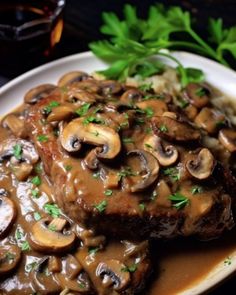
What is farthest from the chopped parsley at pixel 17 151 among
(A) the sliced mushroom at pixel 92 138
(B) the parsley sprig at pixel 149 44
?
(B) the parsley sprig at pixel 149 44

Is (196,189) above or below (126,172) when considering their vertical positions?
below

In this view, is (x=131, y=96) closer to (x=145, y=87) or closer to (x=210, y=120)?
(x=145, y=87)

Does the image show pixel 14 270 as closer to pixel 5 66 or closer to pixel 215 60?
pixel 5 66

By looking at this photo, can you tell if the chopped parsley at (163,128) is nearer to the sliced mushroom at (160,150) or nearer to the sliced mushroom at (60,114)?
the sliced mushroom at (160,150)

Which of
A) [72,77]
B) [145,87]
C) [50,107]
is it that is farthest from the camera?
[72,77]

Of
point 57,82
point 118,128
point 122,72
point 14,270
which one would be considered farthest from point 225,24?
point 14,270

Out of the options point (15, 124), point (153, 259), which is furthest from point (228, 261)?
point (15, 124)

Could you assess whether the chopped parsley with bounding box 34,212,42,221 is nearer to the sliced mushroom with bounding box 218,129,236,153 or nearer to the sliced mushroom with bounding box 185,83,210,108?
the sliced mushroom with bounding box 218,129,236,153
